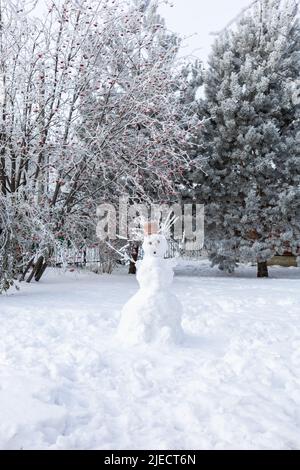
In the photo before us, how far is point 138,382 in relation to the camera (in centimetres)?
329

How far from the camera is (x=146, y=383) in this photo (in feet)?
10.8

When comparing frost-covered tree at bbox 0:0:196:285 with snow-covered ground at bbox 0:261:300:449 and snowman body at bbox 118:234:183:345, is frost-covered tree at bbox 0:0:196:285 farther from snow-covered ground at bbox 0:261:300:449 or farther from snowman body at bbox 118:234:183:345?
snowman body at bbox 118:234:183:345

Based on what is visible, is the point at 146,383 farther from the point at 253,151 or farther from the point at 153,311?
the point at 253,151

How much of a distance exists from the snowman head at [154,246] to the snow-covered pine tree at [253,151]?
25.2 feet

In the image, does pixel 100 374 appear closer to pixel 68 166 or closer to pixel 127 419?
pixel 127 419

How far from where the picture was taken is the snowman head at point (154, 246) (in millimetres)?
4941

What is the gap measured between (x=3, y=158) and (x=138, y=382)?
6266 millimetres

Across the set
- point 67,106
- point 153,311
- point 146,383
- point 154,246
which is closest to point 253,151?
point 67,106

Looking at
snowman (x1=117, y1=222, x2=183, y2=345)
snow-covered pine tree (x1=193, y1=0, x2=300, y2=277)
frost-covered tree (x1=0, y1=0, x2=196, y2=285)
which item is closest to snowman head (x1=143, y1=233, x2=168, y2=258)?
snowman (x1=117, y1=222, x2=183, y2=345)

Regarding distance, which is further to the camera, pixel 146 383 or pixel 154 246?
pixel 154 246

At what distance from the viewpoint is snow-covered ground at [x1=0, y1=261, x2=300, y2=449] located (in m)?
2.46

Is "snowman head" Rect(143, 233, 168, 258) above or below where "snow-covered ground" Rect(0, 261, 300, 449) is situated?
above

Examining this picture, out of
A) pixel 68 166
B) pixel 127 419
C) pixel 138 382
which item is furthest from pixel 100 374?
pixel 68 166

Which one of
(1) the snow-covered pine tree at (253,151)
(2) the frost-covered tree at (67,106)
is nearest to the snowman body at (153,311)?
(2) the frost-covered tree at (67,106)
